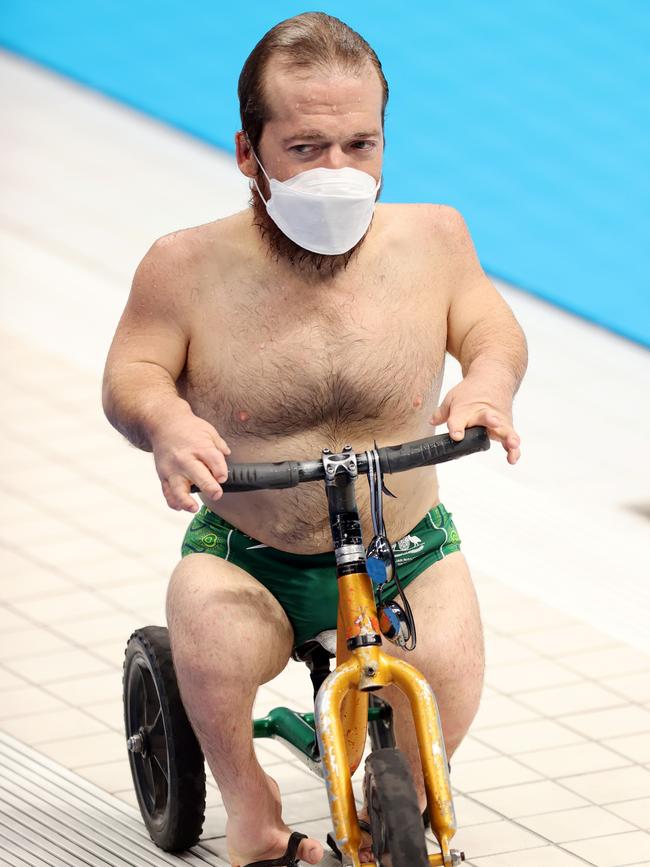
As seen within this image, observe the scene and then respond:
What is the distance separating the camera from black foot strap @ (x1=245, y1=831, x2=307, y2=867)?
362 cm

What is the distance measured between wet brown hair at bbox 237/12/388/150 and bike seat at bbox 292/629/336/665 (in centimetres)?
100

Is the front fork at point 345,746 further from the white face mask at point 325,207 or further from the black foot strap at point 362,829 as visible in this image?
the white face mask at point 325,207

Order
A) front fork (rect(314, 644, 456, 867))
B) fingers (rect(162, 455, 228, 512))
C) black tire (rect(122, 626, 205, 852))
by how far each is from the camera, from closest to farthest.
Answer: fingers (rect(162, 455, 228, 512))
front fork (rect(314, 644, 456, 867))
black tire (rect(122, 626, 205, 852))

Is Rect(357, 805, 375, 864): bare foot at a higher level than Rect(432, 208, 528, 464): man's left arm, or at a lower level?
lower

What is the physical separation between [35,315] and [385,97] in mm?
5065

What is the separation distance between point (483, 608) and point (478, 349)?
6.98 feet

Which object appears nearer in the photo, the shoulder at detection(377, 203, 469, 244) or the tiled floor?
the shoulder at detection(377, 203, 469, 244)

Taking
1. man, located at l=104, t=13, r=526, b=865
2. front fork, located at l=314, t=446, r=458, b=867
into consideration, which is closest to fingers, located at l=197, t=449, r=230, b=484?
front fork, located at l=314, t=446, r=458, b=867

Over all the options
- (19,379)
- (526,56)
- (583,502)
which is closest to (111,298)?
(19,379)

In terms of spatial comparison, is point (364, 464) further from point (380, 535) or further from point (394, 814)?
point (394, 814)

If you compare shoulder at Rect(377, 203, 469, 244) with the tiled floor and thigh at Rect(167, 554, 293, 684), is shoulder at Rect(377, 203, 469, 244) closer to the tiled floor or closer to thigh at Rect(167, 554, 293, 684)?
thigh at Rect(167, 554, 293, 684)

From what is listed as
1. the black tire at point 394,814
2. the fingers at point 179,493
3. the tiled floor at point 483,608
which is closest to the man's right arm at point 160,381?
the fingers at point 179,493

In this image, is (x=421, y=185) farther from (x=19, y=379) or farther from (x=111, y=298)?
(x=19, y=379)

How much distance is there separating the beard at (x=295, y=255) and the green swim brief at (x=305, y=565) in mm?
564
